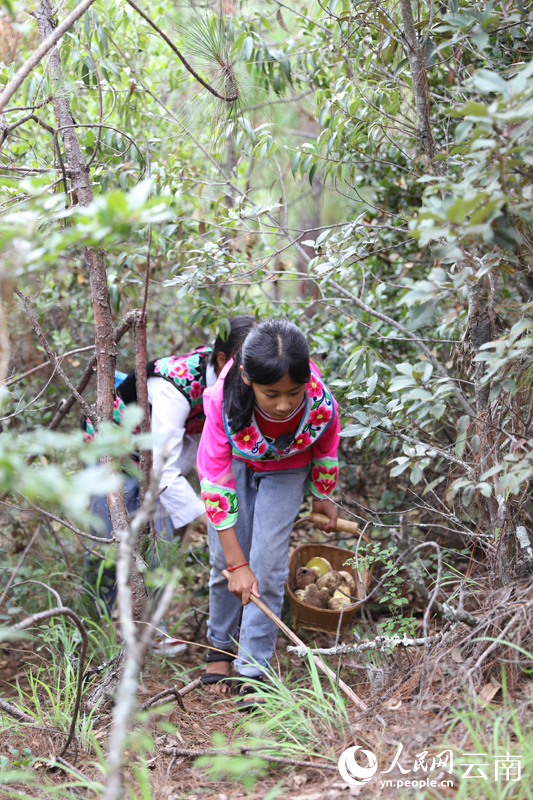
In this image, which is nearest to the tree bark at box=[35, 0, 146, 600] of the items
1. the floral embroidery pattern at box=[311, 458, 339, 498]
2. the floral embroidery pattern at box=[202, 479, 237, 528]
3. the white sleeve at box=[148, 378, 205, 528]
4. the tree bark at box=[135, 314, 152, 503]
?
the tree bark at box=[135, 314, 152, 503]

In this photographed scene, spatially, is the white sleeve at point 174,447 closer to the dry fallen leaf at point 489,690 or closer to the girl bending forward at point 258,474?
the girl bending forward at point 258,474

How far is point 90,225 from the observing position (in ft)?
3.14

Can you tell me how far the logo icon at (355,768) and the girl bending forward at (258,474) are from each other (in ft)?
1.92

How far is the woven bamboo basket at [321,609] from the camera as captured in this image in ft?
7.30

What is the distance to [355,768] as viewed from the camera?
4.86ft

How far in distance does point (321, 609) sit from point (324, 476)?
0.50 m

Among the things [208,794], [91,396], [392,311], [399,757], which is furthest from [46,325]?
[399,757]

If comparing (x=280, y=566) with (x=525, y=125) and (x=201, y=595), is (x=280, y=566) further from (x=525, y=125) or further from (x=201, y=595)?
(x=525, y=125)

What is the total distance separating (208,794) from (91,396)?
243 cm

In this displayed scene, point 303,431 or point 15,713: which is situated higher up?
point 303,431

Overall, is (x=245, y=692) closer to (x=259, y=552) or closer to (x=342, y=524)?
(x=259, y=552)

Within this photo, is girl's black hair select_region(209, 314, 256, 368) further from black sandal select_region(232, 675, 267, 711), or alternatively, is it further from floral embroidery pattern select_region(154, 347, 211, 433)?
black sandal select_region(232, 675, 267, 711)

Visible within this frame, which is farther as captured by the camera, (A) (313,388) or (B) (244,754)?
(A) (313,388)

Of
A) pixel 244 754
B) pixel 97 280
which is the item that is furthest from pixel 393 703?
pixel 97 280
